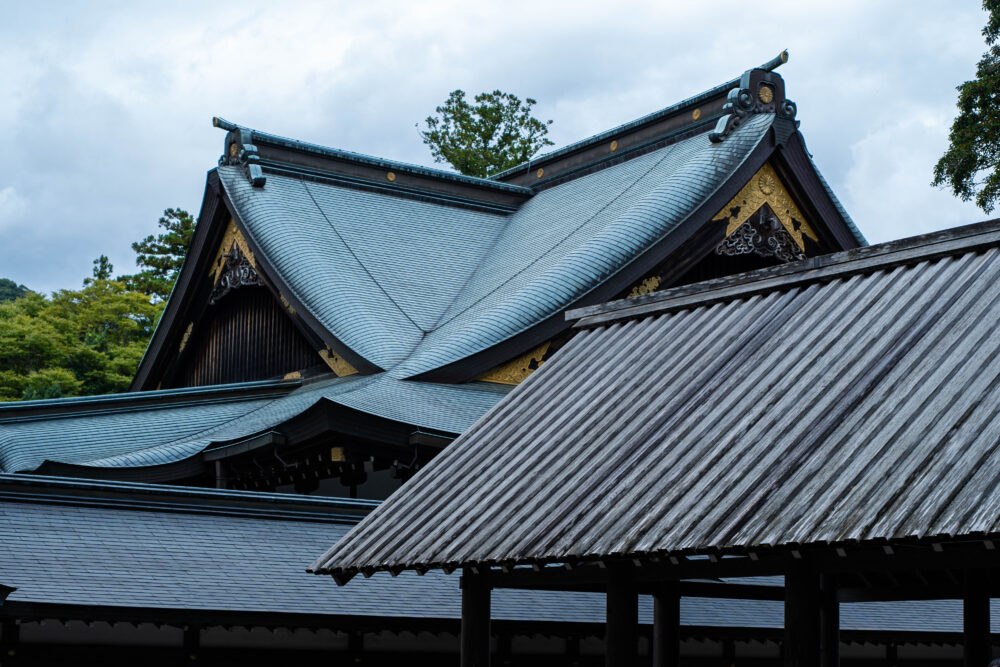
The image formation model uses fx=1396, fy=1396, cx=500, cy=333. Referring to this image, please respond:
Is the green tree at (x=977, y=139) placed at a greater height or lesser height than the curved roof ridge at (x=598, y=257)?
greater

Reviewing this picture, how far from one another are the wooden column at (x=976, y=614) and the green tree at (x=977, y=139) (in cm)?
1509

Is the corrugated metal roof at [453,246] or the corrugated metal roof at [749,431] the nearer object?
the corrugated metal roof at [749,431]

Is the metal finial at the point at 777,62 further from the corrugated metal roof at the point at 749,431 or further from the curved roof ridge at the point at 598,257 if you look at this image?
the corrugated metal roof at the point at 749,431

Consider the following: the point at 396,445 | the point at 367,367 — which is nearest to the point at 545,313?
the point at 367,367

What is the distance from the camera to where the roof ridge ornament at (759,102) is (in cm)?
1816

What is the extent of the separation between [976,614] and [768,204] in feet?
31.8

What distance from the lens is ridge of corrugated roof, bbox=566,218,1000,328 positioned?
8617mm

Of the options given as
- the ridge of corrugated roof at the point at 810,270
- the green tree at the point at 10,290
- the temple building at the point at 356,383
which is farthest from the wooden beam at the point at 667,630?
the green tree at the point at 10,290

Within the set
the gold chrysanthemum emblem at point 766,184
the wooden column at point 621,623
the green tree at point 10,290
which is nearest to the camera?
the wooden column at point 621,623

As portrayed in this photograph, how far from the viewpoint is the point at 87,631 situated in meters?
9.69

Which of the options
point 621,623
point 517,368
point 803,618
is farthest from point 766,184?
point 803,618

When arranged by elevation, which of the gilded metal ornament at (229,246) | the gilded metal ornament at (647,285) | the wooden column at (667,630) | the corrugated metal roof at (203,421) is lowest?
the wooden column at (667,630)

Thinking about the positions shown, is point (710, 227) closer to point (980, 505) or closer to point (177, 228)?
point (980, 505)

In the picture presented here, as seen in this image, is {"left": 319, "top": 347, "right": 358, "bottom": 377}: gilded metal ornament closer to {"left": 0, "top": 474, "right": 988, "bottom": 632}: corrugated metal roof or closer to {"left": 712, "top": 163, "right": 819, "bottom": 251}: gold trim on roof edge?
{"left": 0, "top": 474, "right": 988, "bottom": 632}: corrugated metal roof
